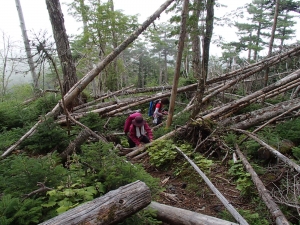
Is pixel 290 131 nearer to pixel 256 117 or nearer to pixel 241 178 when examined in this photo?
pixel 256 117

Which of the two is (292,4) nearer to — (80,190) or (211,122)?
(211,122)

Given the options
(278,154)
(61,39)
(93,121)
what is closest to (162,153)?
(93,121)

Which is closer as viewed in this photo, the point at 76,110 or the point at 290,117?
the point at 290,117

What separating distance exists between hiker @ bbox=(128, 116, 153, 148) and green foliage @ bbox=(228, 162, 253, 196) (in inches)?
96.6

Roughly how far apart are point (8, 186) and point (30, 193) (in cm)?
49

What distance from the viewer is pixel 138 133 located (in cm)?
622

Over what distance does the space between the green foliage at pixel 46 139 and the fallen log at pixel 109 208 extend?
3656 mm

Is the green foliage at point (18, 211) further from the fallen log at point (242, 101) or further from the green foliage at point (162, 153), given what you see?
the fallen log at point (242, 101)

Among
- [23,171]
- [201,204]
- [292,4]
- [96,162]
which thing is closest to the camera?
[23,171]

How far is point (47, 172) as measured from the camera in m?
2.74

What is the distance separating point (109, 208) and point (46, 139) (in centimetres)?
388

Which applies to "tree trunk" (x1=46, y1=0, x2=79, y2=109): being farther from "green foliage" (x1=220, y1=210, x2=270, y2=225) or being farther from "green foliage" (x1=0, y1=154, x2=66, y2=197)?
"green foliage" (x1=220, y1=210, x2=270, y2=225)

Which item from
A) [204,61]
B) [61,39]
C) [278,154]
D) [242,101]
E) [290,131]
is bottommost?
[278,154]

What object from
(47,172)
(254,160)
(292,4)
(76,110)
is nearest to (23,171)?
(47,172)
